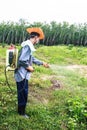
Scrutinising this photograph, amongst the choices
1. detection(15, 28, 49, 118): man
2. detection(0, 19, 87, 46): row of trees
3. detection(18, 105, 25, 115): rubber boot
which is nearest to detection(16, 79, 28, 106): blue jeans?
detection(15, 28, 49, 118): man

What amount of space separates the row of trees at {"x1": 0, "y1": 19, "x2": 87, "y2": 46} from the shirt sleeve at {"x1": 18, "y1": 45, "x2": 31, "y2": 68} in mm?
25503

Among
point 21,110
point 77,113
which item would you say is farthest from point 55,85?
point 21,110

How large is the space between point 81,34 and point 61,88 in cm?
2344

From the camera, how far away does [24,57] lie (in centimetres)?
770

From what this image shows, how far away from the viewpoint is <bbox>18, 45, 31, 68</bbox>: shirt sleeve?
25.2 ft

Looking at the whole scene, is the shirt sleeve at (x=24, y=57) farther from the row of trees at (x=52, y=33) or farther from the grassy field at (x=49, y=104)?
the row of trees at (x=52, y=33)

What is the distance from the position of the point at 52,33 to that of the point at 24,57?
86.3 ft

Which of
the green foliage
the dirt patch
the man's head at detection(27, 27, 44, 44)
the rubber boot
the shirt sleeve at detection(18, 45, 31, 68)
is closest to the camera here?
the shirt sleeve at detection(18, 45, 31, 68)

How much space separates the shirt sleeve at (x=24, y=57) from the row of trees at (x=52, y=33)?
25.5 m

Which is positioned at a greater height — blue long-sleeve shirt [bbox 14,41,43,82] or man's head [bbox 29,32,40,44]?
man's head [bbox 29,32,40,44]

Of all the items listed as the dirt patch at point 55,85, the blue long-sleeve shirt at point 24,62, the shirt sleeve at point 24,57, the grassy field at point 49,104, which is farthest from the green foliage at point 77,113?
the shirt sleeve at point 24,57

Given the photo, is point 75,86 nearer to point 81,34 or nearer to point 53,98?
point 53,98

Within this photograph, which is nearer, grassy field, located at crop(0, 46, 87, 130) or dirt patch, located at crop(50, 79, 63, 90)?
grassy field, located at crop(0, 46, 87, 130)

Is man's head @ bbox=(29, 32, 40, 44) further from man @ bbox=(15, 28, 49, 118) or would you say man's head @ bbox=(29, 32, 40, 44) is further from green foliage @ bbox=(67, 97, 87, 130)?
green foliage @ bbox=(67, 97, 87, 130)
